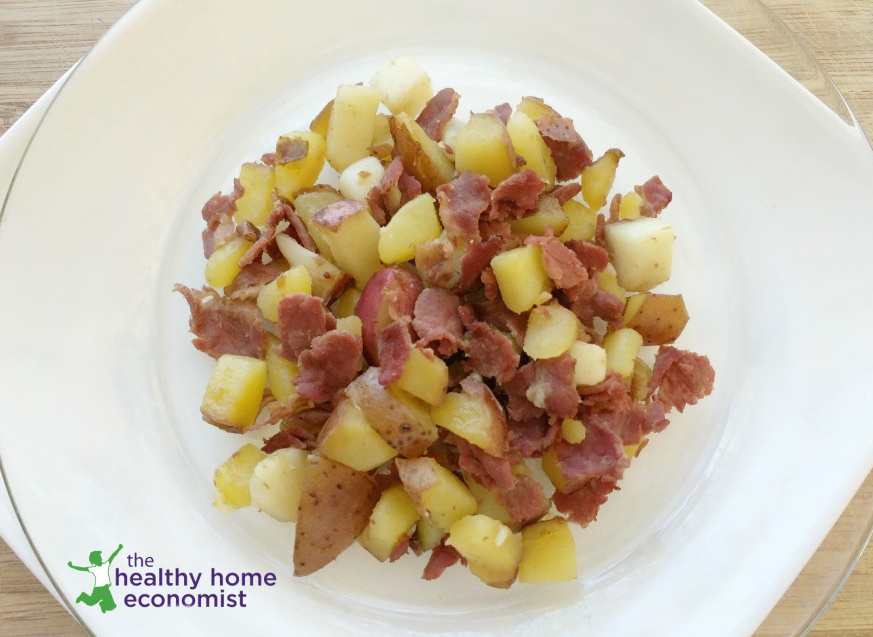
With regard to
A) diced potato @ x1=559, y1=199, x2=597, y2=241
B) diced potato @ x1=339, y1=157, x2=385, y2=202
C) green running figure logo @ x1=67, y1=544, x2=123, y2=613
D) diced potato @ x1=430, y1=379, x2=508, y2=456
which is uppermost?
diced potato @ x1=339, y1=157, x2=385, y2=202

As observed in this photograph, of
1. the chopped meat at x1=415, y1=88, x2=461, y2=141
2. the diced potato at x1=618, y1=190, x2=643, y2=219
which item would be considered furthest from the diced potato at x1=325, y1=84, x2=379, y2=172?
the diced potato at x1=618, y1=190, x2=643, y2=219

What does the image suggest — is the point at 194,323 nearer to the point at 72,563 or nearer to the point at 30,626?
the point at 72,563

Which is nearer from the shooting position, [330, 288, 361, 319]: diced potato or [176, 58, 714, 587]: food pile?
[176, 58, 714, 587]: food pile

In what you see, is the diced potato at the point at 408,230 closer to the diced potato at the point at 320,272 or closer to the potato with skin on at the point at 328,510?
the diced potato at the point at 320,272

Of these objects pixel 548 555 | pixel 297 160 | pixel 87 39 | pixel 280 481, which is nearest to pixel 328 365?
pixel 280 481

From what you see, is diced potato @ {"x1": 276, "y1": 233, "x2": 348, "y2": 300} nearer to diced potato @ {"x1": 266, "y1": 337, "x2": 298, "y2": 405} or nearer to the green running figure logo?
diced potato @ {"x1": 266, "y1": 337, "x2": 298, "y2": 405}

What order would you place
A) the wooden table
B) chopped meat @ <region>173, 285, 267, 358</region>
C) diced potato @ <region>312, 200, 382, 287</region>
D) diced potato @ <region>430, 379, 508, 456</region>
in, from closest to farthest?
diced potato @ <region>430, 379, 508, 456</region>
diced potato @ <region>312, 200, 382, 287</region>
chopped meat @ <region>173, 285, 267, 358</region>
the wooden table

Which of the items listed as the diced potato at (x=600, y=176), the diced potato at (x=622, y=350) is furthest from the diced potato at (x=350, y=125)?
the diced potato at (x=622, y=350)
